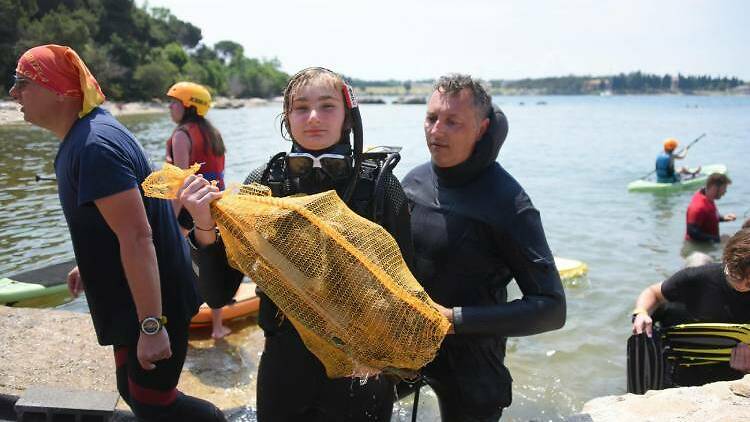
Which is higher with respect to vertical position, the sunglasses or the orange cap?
the orange cap

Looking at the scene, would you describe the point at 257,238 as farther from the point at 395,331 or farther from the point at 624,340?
the point at 624,340

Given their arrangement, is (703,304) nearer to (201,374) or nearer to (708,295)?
(708,295)

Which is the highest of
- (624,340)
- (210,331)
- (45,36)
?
(45,36)

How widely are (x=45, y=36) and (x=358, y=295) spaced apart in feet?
249

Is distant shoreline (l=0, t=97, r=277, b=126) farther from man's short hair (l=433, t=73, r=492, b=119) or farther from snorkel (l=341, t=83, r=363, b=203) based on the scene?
snorkel (l=341, t=83, r=363, b=203)

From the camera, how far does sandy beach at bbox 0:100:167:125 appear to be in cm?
3972

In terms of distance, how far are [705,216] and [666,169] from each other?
25.0 feet

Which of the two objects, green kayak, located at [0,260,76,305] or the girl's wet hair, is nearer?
the girl's wet hair

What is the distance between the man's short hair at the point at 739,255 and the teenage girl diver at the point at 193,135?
14.0 ft

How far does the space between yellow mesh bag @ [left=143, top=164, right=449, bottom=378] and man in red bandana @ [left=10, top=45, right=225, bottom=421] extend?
68 centimetres

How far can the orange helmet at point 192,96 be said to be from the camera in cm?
550

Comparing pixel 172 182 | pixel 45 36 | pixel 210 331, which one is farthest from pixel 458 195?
pixel 45 36

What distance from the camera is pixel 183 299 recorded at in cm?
273

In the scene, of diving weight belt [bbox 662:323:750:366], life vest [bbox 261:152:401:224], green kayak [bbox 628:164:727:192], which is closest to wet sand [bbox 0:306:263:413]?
life vest [bbox 261:152:401:224]
